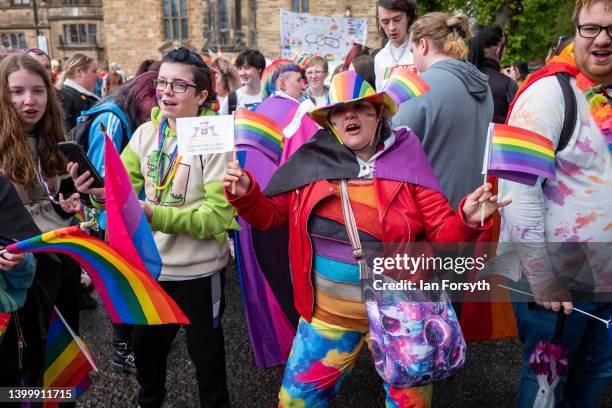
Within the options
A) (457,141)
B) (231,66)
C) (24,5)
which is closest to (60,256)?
(457,141)

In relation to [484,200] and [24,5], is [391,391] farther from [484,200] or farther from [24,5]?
[24,5]

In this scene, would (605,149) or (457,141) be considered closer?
(605,149)

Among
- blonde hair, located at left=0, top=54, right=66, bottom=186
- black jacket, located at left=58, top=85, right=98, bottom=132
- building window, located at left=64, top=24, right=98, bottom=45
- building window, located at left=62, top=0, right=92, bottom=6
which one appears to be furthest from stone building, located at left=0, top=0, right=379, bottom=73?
blonde hair, located at left=0, top=54, right=66, bottom=186

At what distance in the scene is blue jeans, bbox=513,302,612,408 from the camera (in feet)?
7.26

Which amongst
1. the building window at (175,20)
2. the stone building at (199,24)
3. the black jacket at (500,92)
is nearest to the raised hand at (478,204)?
the black jacket at (500,92)

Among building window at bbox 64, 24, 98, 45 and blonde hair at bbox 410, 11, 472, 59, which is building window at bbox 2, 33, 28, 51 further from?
blonde hair at bbox 410, 11, 472, 59

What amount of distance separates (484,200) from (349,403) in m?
1.96

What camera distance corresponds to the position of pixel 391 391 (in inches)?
79.2

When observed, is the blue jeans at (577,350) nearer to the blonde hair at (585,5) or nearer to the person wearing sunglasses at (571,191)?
the person wearing sunglasses at (571,191)

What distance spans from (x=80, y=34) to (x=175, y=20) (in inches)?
351

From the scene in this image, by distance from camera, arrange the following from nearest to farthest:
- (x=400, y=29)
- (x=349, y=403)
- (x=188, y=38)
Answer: (x=349, y=403), (x=400, y=29), (x=188, y=38)

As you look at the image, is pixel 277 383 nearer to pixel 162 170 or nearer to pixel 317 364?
pixel 317 364

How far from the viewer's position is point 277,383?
3467mm

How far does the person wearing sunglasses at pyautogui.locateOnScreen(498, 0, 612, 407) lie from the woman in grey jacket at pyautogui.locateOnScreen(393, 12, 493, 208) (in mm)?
661
